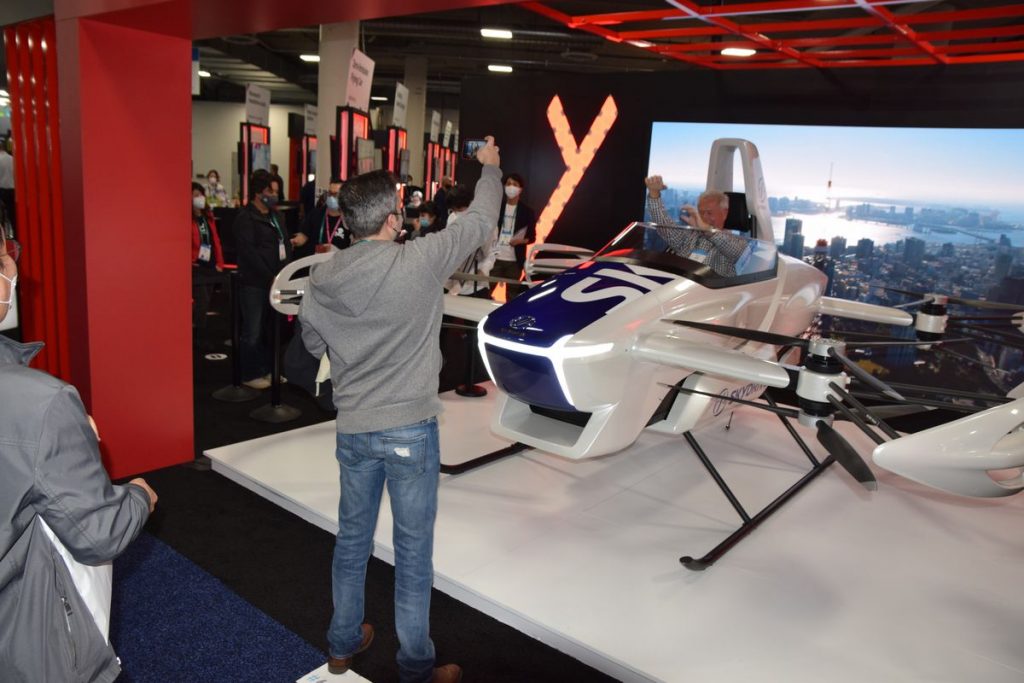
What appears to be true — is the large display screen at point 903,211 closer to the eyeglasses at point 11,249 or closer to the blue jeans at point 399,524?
the blue jeans at point 399,524

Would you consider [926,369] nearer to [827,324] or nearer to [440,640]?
[827,324]

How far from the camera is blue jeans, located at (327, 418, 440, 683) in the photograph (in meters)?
2.51

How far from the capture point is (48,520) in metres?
1.47

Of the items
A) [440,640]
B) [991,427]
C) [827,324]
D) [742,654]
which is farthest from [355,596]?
[827,324]

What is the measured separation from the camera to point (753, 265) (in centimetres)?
448

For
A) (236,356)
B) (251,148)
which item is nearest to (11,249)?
(236,356)

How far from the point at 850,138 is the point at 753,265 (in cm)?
447

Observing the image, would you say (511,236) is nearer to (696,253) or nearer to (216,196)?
(696,253)

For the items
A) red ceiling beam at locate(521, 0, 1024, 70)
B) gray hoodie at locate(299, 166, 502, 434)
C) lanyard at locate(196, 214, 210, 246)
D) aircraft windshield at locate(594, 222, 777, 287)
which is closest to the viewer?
gray hoodie at locate(299, 166, 502, 434)

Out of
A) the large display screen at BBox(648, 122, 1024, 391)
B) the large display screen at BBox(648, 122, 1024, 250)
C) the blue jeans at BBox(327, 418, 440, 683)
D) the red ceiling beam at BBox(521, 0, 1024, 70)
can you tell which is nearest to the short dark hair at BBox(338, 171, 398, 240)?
the blue jeans at BBox(327, 418, 440, 683)

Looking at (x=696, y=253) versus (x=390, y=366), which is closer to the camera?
(x=390, y=366)

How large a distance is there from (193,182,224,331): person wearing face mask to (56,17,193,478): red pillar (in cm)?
200

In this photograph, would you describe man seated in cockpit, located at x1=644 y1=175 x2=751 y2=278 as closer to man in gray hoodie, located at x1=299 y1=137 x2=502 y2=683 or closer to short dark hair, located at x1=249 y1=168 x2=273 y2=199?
man in gray hoodie, located at x1=299 y1=137 x2=502 y2=683

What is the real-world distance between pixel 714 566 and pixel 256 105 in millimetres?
12082
